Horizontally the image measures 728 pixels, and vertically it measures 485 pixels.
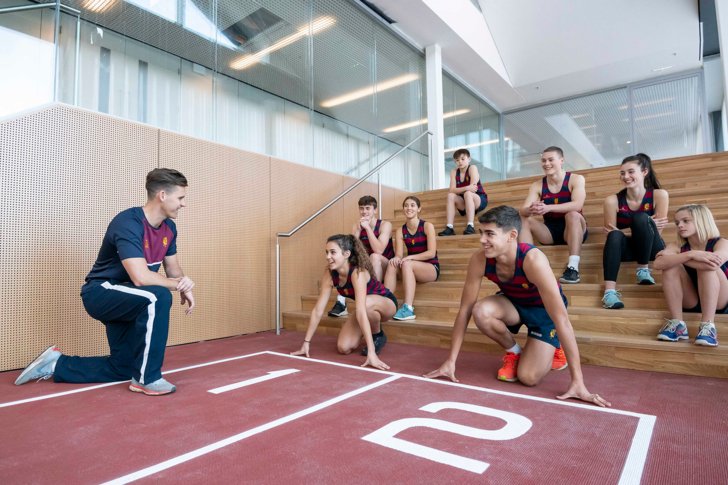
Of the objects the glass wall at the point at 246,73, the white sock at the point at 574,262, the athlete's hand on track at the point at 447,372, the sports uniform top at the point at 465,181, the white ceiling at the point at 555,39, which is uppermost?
the white ceiling at the point at 555,39

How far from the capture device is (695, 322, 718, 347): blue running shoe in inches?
90.8

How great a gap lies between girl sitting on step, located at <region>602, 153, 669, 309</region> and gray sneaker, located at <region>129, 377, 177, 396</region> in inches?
108

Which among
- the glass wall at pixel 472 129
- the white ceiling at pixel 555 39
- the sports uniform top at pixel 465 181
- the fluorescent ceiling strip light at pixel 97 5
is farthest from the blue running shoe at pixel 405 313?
the white ceiling at pixel 555 39

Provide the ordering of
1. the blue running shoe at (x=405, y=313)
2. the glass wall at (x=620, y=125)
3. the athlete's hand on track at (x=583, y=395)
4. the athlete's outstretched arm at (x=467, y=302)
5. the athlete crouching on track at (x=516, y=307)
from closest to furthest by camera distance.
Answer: the athlete's hand on track at (x=583, y=395), the athlete crouching on track at (x=516, y=307), the athlete's outstretched arm at (x=467, y=302), the blue running shoe at (x=405, y=313), the glass wall at (x=620, y=125)

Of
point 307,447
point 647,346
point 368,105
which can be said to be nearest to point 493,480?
point 307,447

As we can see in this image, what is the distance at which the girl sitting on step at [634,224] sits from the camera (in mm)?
2982

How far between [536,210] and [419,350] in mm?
1497

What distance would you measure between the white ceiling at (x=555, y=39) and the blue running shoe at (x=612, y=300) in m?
5.32

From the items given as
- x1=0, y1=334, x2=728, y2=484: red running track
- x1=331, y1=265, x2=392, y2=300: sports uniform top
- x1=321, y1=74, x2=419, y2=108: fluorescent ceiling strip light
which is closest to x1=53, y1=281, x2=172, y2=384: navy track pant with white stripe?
x1=0, y1=334, x2=728, y2=484: red running track

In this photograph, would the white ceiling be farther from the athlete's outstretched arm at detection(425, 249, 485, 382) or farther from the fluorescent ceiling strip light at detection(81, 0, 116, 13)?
the athlete's outstretched arm at detection(425, 249, 485, 382)

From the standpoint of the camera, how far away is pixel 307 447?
1.49 m

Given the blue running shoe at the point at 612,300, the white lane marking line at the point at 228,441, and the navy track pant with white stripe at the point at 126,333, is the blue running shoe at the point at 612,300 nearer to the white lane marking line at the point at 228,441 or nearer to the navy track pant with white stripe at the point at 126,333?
the white lane marking line at the point at 228,441

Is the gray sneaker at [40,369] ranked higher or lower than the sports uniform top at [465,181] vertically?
lower

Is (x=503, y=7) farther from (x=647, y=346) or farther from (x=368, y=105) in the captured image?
(x=647, y=346)
